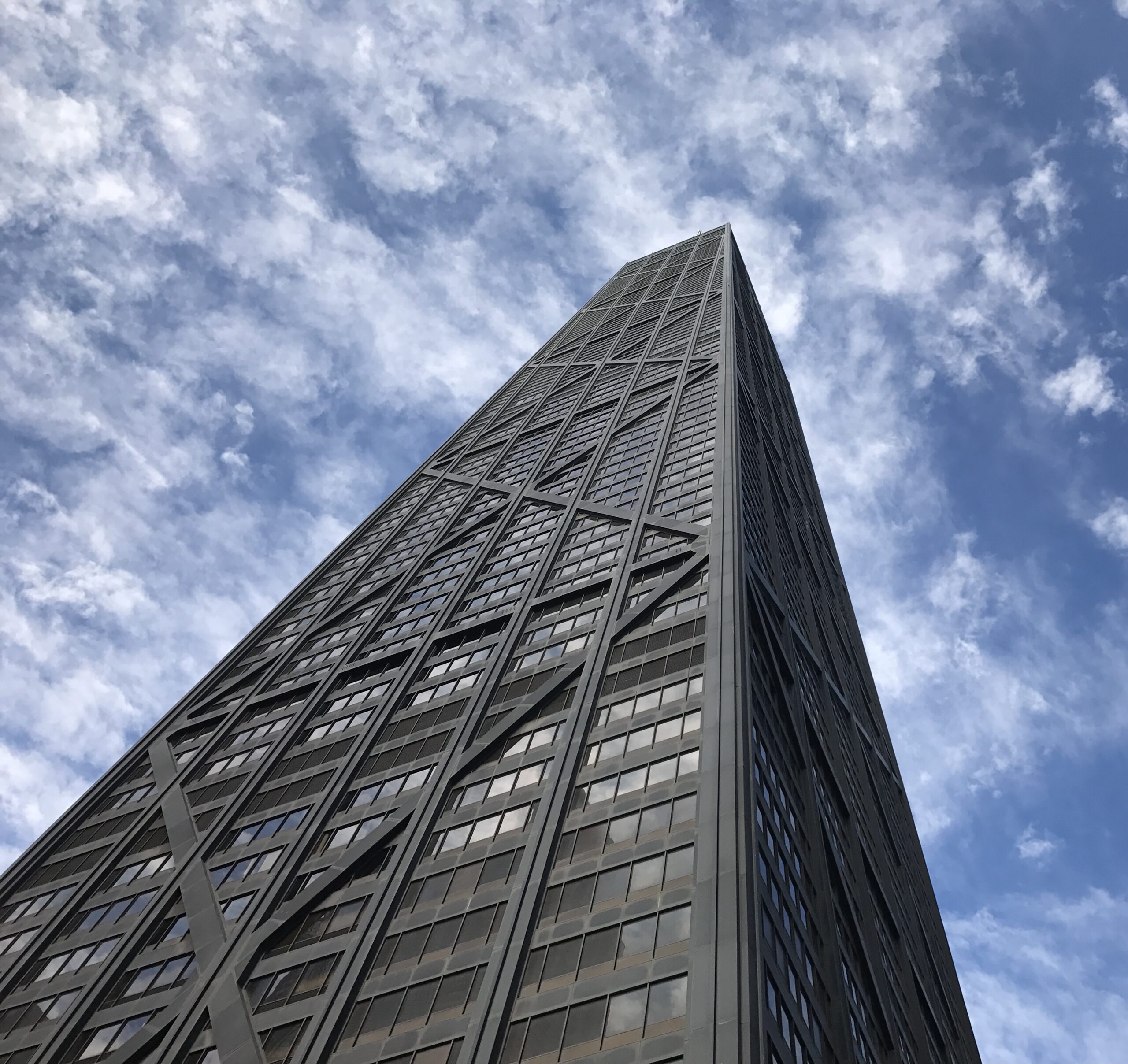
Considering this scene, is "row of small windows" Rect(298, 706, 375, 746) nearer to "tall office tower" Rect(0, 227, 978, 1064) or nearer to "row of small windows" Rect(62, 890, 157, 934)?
"tall office tower" Rect(0, 227, 978, 1064)

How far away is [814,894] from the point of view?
1781 inches

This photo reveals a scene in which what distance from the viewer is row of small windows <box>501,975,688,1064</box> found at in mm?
31344

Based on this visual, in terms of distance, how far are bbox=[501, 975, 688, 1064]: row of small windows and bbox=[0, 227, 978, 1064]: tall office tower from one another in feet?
0.28

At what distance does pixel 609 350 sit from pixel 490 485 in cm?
4305

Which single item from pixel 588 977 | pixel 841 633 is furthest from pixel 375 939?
pixel 841 633

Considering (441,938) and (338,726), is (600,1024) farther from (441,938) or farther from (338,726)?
(338,726)

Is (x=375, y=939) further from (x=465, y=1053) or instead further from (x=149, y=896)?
(x=149, y=896)

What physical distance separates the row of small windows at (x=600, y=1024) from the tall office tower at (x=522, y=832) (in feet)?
0.28

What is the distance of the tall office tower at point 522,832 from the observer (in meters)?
35.1

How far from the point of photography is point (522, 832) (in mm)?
42594

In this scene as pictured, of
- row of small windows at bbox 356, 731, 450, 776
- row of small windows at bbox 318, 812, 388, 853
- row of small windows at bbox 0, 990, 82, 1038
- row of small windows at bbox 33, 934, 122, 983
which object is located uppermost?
row of small windows at bbox 356, 731, 450, 776

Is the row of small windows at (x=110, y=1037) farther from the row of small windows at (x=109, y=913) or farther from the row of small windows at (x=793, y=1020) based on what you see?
the row of small windows at (x=793, y=1020)

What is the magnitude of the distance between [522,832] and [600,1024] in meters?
11.0

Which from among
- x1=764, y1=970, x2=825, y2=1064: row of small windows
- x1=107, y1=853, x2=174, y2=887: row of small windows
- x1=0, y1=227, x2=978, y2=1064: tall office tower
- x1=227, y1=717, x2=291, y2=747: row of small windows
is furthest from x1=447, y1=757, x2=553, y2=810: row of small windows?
x1=227, y1=717, x2=291, y2=747: row of small windows
